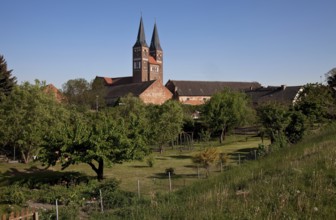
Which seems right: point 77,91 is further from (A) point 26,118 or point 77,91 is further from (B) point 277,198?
(B) point 277,198

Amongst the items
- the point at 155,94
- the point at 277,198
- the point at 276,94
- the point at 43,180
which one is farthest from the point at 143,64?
the point at 277,198

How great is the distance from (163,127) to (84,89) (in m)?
30.2

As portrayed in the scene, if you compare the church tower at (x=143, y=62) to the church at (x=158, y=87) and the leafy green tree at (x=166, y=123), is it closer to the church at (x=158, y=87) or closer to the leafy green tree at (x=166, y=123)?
the church at (x=158, y=87)

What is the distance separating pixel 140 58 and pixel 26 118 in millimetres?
77016

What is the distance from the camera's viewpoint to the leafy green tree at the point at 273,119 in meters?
28.8

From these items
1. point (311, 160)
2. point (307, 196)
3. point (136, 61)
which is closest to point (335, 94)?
point (311, 160)

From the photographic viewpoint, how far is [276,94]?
73.0 meters

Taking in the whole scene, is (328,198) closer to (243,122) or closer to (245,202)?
(245,202)

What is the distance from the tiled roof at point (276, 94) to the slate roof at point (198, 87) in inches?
420

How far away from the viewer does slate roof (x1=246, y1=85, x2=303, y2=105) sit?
228ft

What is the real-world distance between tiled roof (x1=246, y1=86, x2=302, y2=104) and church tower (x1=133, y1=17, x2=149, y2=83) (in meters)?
38.2

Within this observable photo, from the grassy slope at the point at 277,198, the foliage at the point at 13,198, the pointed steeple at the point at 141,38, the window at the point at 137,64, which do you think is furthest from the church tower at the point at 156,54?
the grassy slope at the point at 277,198

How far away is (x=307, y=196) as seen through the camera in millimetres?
5508

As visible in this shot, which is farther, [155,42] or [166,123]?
[155,42]
